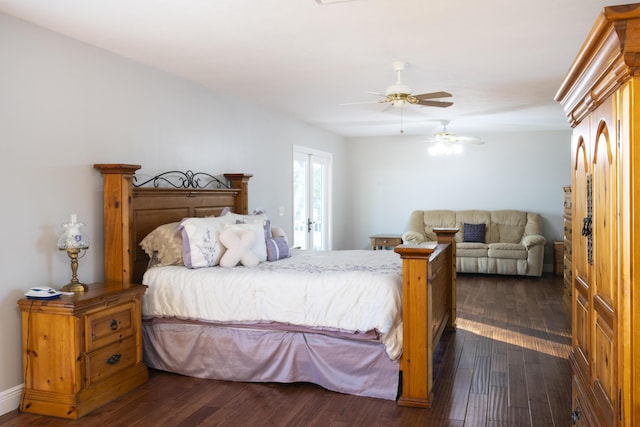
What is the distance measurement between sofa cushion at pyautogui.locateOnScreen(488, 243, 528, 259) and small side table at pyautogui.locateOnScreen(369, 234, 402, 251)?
61.1 inches

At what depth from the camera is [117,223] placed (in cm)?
387

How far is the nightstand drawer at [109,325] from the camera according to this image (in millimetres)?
3281

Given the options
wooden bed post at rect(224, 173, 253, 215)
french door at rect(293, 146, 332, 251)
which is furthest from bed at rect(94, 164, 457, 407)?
french door at rect(293, 146, 332, 251)

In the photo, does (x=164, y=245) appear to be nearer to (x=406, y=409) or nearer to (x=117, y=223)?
(x=117, y=223)

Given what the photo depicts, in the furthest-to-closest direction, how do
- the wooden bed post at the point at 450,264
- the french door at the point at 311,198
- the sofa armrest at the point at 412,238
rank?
the sofa armrest at the point at 412,238 < the french door at the point at 311,198 < the wooden bed post at the point at 450,264

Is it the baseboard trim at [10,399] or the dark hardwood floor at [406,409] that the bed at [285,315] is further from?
the baseboard trim at [10,399]

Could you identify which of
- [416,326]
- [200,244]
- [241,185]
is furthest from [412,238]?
[416,326]

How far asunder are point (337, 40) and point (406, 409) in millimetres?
2464

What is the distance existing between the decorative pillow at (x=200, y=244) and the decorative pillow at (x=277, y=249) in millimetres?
517

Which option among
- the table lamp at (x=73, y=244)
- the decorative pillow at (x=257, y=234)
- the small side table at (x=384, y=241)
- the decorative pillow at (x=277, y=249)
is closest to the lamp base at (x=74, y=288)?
the table lamp at (x=73, y=244)

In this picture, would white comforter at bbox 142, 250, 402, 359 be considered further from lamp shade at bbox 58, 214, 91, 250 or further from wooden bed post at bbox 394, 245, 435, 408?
lamp shade at bbox 58, 214, 91, 250

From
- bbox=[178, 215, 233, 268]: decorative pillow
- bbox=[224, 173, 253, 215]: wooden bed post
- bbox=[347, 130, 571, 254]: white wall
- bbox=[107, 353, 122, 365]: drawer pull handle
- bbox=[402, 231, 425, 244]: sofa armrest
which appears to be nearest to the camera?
bbox=[107, 353, 122, 365]: drawer pull handle

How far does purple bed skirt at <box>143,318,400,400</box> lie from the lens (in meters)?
3.51

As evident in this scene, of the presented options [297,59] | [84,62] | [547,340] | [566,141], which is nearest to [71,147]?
[84,62]
